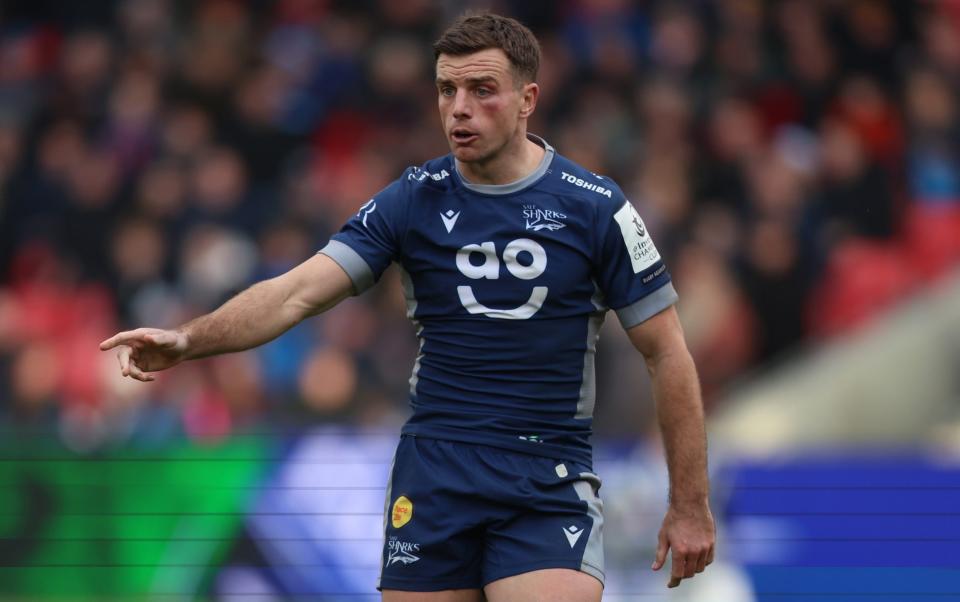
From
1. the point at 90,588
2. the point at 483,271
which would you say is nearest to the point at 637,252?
the point at 483,271

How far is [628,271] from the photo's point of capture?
5.36m

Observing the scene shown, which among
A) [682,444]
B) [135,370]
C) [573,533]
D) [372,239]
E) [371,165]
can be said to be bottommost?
[573,533]

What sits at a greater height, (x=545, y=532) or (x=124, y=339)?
(x=124, y=339)

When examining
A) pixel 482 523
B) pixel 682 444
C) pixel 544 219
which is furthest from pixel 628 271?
pixel 482 523

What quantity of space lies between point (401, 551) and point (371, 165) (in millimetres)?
7403

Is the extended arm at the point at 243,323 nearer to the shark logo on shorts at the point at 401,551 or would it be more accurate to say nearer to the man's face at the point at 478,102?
the man's face at the point at 478,102

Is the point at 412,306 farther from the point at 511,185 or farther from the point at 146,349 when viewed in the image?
the point at 146,349

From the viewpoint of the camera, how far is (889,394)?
11609mm

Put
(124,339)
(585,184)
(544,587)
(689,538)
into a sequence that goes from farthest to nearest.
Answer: (585,184) → (689,538) → (544,587) → (124,339)

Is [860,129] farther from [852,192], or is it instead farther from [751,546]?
[751,546]

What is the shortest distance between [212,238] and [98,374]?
1285mm

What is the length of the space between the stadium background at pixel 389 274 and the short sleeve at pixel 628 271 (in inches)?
124

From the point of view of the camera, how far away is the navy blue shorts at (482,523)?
Answer: 5.23 metres

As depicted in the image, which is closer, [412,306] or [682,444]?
[682,444]
